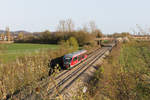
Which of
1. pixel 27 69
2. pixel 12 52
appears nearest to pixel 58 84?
pixel 27 69

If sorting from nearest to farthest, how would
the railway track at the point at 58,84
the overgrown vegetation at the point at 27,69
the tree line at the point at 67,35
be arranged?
the railway track at the point at 58,84
the overgrown vegetation at the point at 27,69
the tree line at the point at 67,35

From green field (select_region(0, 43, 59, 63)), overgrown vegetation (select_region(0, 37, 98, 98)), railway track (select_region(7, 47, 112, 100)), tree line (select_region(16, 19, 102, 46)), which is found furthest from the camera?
tree line (select_region(16, 19, 102, 46))

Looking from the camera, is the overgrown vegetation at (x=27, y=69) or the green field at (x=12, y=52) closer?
the overgrown vegetation at (x=27, y=69)

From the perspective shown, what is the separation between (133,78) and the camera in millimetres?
5219

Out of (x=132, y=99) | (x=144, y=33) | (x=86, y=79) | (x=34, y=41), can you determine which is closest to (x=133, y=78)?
(x=132, y=99)

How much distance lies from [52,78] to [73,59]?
16.3m

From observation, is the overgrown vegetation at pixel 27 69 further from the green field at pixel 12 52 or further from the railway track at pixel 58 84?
the green field at pixel 12 52

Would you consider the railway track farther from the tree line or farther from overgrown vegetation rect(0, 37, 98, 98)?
the tree line

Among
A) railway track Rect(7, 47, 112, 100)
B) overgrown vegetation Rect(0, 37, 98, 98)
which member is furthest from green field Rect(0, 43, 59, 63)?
railway track Rect(7, 47, 112, 100)

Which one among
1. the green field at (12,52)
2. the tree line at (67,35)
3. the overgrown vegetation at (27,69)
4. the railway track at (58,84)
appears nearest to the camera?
the railway track at (58,84)

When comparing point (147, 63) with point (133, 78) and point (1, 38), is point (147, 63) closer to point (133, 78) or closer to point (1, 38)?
point (133, 78)

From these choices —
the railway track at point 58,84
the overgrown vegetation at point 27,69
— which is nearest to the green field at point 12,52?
the overgrown vegetation at point 27,69

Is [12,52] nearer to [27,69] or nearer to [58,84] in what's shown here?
[58,84]

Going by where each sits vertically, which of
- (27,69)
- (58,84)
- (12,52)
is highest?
(27,69)
